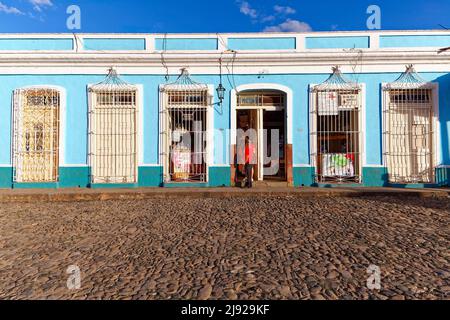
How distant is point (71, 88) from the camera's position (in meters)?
8.63

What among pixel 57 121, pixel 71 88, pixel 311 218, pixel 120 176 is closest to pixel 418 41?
pixel 311 218

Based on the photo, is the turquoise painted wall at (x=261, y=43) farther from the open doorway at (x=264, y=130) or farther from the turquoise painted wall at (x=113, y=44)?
the turquoise painted wall at (x=113, y=44)

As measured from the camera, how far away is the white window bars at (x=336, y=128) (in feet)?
27.9

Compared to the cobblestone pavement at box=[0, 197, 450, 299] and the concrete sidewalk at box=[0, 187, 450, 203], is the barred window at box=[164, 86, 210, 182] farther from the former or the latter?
the cobblestone pavement at box=[0, 197, 450, 299]

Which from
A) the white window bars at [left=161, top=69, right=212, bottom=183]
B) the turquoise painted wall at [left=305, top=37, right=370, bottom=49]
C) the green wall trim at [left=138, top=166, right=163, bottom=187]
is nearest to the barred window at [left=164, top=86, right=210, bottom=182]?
the white window bars at [left=161, top=69, right=212, bottom=183]

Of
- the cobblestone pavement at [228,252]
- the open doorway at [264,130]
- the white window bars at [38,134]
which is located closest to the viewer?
the cobblestone pavement at [228,252]

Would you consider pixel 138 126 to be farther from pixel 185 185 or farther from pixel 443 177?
pixel 443 177

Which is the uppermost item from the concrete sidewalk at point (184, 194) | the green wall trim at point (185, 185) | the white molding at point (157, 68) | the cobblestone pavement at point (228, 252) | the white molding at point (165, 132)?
the white molding at point (157, 68)

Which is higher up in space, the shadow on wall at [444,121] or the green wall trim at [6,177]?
the shadow on wall at [444,121]

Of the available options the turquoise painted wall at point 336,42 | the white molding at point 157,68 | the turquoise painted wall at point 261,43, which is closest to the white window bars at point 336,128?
the white molding at point 157,68

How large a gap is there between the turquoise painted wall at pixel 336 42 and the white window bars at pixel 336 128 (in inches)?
30.0

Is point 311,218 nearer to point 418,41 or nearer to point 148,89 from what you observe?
point 148,89

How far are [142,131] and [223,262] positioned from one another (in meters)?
6.30

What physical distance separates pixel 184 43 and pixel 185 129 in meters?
2.59
